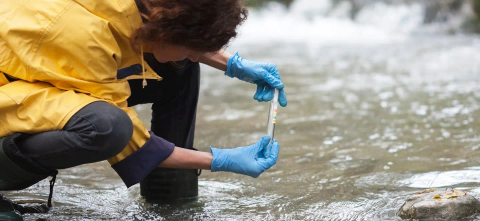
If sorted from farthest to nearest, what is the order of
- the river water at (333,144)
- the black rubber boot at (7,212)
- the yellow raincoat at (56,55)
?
the river water at (333,144) < the black rubber boot at (7,212) < the yellow raincoat at (56,55)

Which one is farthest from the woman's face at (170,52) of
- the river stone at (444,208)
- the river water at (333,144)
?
the river stone at (444,208)

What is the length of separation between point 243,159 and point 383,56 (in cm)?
599

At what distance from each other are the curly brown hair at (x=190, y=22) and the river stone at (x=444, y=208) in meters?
0.82

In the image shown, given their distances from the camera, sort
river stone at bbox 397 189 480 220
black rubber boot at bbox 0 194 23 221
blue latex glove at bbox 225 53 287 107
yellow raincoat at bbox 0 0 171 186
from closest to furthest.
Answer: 1. yellow raincoat at bbox 0 0 171 186
2. black rubber boot at bbox 0 194 23 221
3. river stone at bbox 397 189 480 220
4. blue latex glove at bbox 225 53 287 107

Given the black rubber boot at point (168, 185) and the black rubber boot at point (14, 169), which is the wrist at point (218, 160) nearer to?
the black rubber boot at point (168, 185)

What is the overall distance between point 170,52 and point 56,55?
1.13 ft

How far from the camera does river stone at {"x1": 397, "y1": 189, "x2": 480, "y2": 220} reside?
177cm

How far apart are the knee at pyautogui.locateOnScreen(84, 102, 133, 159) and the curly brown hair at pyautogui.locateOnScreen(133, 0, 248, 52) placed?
225 millimetres

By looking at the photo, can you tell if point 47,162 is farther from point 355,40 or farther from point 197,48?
point 355,40

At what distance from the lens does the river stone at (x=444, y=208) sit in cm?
177

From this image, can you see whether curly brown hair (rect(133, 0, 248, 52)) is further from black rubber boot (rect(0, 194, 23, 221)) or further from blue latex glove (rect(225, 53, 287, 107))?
black rubber boot (rect(0, 194, 23, 221))

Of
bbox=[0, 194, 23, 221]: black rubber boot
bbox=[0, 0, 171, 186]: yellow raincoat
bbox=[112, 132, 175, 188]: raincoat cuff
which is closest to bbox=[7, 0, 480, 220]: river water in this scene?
bbox=[0, 194, 23, 221]: black rubber boot

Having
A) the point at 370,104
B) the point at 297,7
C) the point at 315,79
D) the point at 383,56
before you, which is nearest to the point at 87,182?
the point at 370,104

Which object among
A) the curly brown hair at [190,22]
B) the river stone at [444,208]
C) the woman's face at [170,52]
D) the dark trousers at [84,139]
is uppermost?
the curly brown hair at [190,22]
